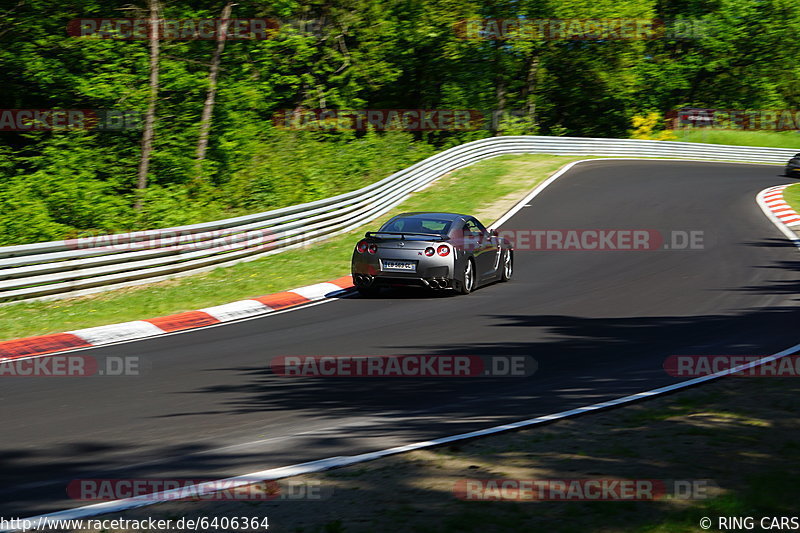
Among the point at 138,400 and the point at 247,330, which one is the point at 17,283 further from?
the point at 138,400

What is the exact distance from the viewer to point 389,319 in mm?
12750

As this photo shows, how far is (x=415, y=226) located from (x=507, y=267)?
2.61 meters

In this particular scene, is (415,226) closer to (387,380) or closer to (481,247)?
(481,247)

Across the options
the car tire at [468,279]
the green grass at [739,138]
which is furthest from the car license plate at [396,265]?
the green grass at [739,138]

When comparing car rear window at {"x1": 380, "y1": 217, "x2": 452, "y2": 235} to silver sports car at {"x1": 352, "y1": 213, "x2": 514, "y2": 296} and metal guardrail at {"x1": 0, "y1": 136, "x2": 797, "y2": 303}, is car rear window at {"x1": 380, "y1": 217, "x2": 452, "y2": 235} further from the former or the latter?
metal guardrail at {"x1": 0, "y1": 136, "x2": 797, "y2": 303}

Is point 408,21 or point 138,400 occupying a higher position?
point 408,21

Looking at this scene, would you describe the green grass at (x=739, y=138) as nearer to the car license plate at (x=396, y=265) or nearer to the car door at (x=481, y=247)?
the car door at (x=481, y=247)

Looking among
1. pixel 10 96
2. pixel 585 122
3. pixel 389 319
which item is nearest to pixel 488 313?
pixel 389 319

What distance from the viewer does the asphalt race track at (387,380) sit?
654 centimetres

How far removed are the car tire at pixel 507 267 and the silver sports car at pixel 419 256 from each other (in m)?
1.25

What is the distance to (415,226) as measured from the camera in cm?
1500

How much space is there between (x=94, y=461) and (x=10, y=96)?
30.0 meters

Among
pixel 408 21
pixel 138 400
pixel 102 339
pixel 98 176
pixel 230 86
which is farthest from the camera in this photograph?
pixel 408 21

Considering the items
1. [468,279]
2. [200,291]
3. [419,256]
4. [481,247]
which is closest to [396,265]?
[419,256]
